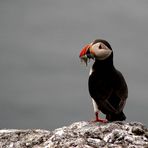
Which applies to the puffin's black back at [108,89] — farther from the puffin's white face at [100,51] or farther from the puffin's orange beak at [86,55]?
the puffin's orange beak at [86,55]

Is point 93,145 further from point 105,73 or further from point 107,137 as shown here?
point 105,73

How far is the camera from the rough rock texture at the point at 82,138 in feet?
17.9

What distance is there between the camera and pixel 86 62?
10023 millimetres

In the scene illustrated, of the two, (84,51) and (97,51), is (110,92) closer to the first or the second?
(97,51)

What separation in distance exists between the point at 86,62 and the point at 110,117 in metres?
1.69

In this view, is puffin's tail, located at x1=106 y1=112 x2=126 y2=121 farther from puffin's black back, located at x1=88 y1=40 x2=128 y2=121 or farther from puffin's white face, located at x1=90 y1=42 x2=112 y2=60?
puffin's white face, located at x1=90 y1=42 x2=112 y2=60

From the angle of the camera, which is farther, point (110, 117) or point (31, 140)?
point (110, 117)

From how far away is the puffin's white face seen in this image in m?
10.0

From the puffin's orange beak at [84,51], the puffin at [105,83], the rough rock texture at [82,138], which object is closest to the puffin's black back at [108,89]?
the puffin at [105,83]

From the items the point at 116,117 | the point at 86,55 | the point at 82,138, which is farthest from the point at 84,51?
the point at 82,138

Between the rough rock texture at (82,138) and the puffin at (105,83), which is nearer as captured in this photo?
the rough rock texture at (82,138)

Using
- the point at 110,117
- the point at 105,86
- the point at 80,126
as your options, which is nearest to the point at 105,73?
the point at 105,86

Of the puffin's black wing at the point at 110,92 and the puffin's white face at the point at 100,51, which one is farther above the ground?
the puffin's white face at the point at 100,51

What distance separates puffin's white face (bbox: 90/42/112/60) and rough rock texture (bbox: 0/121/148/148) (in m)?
3.65
